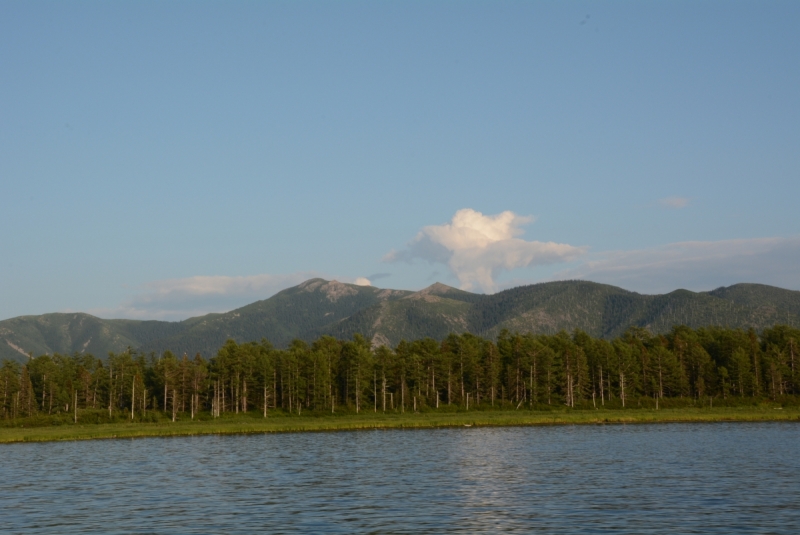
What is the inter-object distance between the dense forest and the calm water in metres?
75.7

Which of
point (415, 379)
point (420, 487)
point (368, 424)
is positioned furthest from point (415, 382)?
point (420, 487)

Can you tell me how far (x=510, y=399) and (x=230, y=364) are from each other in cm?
6814

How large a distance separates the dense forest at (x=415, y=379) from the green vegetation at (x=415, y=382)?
34 centimetres

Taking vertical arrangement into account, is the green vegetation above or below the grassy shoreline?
above

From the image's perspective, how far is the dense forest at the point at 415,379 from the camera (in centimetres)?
16788

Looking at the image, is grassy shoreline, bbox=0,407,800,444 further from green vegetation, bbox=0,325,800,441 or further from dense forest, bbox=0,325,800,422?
dense forest, bbox=0,325,800,422

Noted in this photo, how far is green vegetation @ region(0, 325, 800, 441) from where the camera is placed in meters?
163

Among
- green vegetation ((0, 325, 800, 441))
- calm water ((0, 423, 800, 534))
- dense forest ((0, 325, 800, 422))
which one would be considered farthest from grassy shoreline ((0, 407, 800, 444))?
calm water ((0, 423, 800, 534))

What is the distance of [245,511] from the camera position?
43.7m

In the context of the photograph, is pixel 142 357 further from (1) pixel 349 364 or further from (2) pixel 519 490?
(2) pixel 519 490

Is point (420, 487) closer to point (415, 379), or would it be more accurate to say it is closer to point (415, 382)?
point (415, 379)

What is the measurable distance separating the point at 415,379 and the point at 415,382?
6.47 metres

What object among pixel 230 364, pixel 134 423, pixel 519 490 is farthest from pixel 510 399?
pixel 519 490

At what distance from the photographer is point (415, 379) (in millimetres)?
174125
